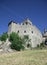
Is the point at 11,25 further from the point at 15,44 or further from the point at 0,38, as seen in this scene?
the point at 15,44

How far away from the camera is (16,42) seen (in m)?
58.5

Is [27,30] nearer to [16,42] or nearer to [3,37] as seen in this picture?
[3,37]

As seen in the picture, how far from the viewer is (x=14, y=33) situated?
210 feet

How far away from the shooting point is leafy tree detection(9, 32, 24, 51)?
2249 inches

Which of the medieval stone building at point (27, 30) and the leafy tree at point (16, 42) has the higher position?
the medieval stone building at point (27, 30)

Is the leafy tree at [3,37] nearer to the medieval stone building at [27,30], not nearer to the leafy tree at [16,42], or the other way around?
the leafy tree at [16,42]

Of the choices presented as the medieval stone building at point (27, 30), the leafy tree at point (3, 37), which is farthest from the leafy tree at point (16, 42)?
the medieval stone building at point (27, 30)

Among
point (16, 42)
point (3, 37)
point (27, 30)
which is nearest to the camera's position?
point (16, 42)

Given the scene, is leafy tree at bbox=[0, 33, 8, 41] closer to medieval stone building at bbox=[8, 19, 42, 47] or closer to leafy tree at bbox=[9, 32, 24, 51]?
leafy tree at bbox=[9, 32, 24, 51]

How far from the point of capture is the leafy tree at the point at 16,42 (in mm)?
57116

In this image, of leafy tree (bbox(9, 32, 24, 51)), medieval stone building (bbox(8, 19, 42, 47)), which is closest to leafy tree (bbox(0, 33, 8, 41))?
leafy tree (bbox(9, 32, 24, 51))

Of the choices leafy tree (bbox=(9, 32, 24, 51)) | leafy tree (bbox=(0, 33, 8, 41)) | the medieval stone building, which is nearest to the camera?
leafy tree (bbox=(9, 32, 24, 51))

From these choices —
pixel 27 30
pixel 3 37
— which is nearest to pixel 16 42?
pixel 3 37

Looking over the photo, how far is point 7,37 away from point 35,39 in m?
11.3
